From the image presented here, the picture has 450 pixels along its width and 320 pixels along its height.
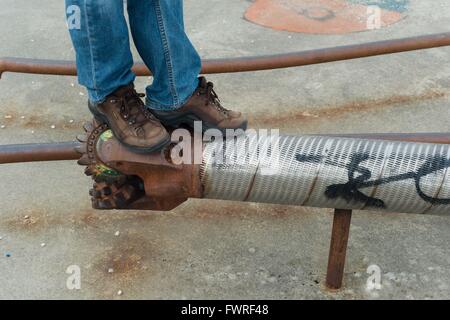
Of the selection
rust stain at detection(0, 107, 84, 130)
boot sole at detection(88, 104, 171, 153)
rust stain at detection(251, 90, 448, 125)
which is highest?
boot sole at detection(88, 104, 171, 153)

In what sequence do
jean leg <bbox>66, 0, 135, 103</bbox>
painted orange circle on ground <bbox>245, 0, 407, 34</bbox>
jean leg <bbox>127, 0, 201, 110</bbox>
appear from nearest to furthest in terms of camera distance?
jean leg <bbox>66, 0, 135, 103</bbox>
jean leg <bbox>127, 0, 201, 110</bbox>
painted orange circle on ground <bbox>245, 0, 407, 34</bbox>

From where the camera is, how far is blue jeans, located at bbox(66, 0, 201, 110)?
1856mm

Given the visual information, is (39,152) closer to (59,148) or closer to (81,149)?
(59,148)

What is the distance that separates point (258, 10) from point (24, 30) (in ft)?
7.05

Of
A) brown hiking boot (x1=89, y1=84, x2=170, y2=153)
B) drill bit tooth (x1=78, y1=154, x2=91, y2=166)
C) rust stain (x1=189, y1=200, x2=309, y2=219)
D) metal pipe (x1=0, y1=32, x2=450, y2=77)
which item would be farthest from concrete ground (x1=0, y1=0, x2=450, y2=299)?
brown hiking boot (x1=89, y1=84, x2=170, y2=153)

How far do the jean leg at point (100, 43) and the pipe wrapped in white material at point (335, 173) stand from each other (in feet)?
1.45

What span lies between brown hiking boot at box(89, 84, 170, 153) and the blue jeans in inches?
1.4

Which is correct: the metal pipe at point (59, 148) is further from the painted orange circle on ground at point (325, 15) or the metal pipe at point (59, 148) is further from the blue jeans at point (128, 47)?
the painted orange circle on ground at point (325, 15)

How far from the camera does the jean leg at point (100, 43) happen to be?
1835 millimetres

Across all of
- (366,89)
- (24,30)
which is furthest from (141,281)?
(24,30)

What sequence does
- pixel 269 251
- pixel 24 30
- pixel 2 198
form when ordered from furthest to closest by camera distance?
pixel 24 30
pixel 2 198
pixel 269 251

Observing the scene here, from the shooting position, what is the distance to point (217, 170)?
2.10 meters

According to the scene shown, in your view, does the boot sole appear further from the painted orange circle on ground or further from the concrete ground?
the painted orange circle on ground
